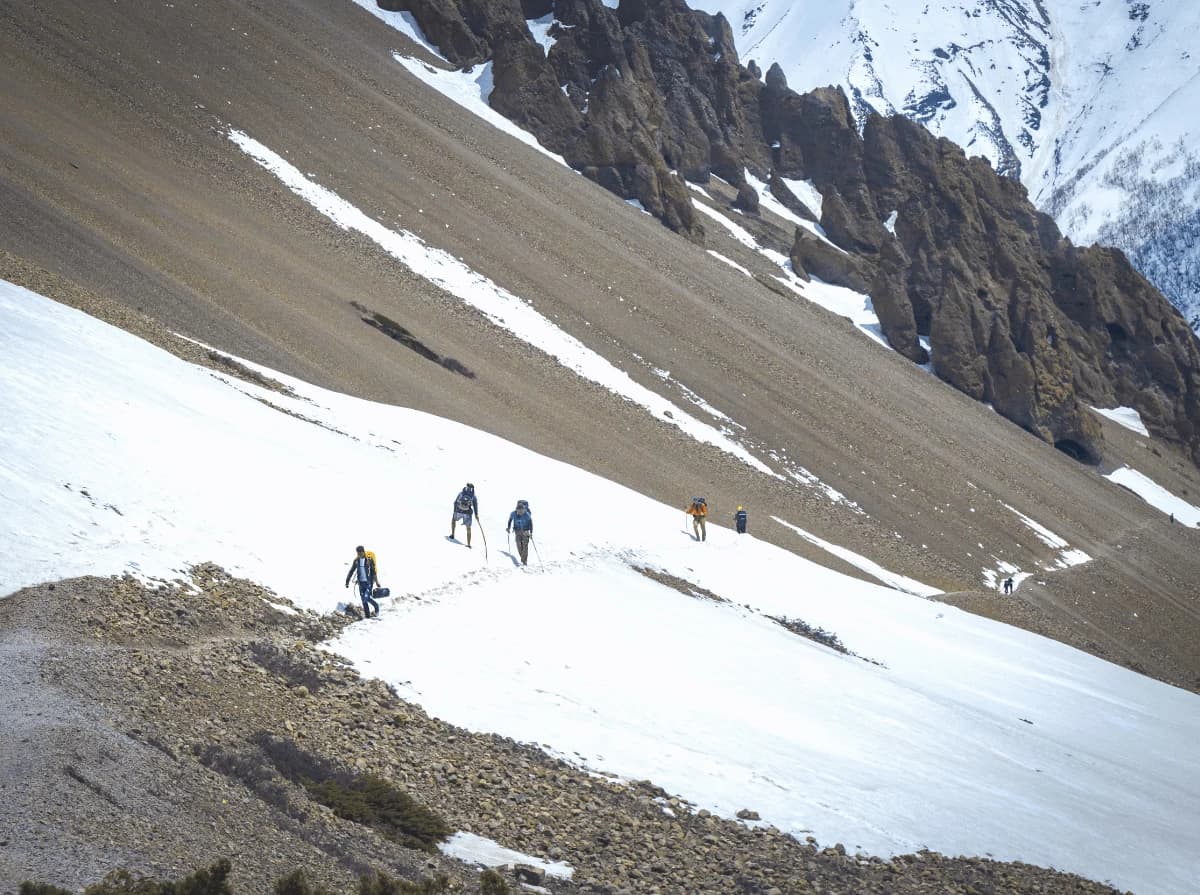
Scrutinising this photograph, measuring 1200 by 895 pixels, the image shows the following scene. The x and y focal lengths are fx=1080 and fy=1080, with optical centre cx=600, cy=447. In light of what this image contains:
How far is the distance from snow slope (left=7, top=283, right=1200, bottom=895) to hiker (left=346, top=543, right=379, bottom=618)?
0.32 metres

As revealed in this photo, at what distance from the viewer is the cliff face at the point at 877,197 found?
86000 mm

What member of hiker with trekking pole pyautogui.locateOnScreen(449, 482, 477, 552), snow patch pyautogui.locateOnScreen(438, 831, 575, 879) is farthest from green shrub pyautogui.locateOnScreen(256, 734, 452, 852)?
hiker with trekking pole pyautogui.locateOnScreen(449, 482, 477, 552)

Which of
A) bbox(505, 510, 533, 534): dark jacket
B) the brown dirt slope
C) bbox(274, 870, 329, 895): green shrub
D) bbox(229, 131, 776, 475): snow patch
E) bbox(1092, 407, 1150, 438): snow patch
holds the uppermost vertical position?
bbox(1092, 407, 1150, 438): snow patch

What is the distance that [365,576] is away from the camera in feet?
57.7

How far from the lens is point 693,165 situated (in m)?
105

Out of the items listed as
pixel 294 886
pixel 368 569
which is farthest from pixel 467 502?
pixel 294 886

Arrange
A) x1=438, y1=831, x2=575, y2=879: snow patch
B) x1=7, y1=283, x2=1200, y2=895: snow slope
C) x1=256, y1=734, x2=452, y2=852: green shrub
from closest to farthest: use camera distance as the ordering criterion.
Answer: x1=256, y1=734, x2=452, y2=852: green shrub → x1=438, y1=831, x2=575, y2=879: snow patch → x1=7, y1=283, x2=1200, y2=895: snow slope

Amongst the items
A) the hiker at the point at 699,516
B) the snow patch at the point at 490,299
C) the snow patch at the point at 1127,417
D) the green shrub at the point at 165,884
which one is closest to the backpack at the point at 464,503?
the hiker at the point at 699,516

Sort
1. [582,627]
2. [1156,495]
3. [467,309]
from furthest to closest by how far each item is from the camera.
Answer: [1156,495] < [467,309] < [582,627]

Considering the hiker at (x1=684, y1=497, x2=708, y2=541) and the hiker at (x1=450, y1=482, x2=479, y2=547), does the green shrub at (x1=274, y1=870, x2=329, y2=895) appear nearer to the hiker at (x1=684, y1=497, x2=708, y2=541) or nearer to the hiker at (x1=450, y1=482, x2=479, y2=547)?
the hiker at (x1=450, y1=482, x2=479, y2=547)

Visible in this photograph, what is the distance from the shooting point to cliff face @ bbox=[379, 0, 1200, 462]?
86.0 meters

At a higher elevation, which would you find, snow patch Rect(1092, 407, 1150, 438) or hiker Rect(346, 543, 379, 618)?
snow patch Rect(1092, 407, 1150, 438)

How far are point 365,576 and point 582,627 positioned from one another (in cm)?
482

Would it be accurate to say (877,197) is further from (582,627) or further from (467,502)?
(582,627)
